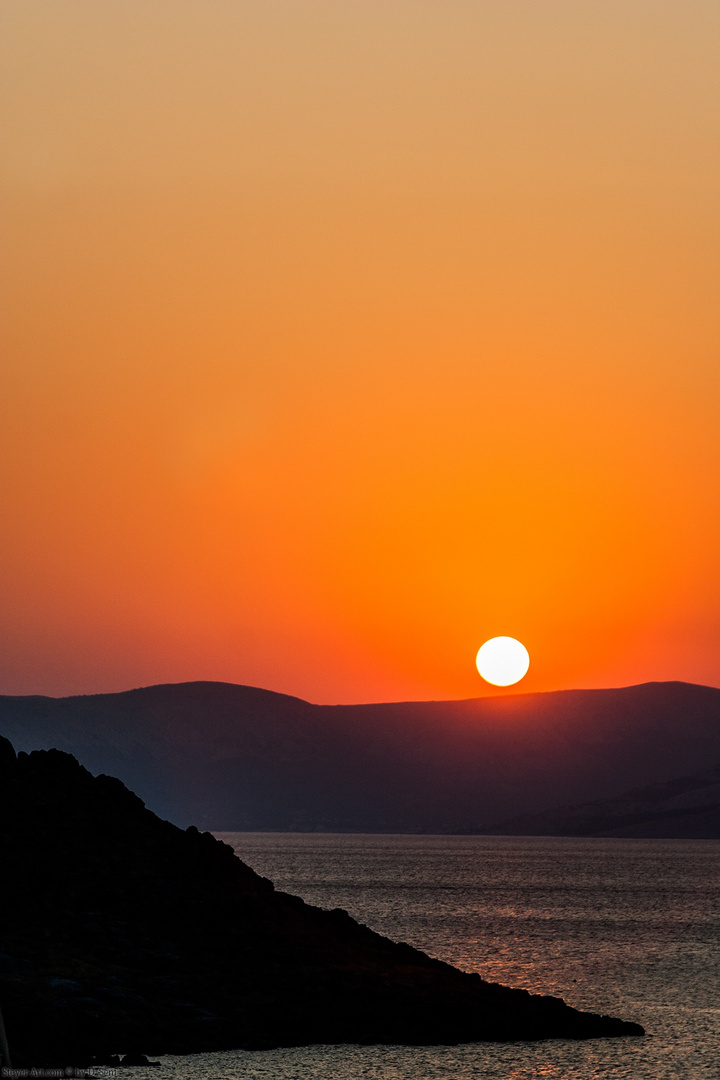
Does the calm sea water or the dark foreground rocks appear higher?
the dark foreground rocks

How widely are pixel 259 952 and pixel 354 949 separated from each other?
18.8 ft

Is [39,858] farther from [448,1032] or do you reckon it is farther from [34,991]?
[448,1032]

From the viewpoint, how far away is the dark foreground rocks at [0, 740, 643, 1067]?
129ft

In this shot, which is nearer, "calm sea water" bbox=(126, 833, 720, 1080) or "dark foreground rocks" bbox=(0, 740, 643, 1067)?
"calm sea water" bbox=(126, 833, 720, 1080)

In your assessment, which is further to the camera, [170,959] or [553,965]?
[553,965]

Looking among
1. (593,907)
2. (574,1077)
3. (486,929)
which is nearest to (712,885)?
(593,907)

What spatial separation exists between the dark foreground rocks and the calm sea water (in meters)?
1.81

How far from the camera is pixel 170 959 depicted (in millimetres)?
45562

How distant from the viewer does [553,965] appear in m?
70.3

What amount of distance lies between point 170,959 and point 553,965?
31646mm

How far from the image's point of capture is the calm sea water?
3825cm

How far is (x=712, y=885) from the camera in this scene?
590 feet

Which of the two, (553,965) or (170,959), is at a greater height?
(170,959)

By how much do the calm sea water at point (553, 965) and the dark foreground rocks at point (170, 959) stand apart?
5.93 ft
